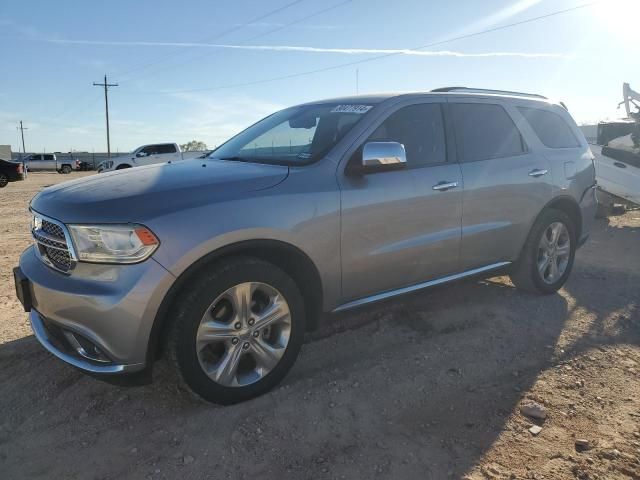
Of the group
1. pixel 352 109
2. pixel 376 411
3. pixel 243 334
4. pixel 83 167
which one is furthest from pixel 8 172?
pixel 83 167

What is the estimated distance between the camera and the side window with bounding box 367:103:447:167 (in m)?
3.41

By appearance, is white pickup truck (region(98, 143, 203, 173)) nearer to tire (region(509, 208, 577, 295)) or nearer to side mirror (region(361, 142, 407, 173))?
tire (region(509, 208, 577, 295))

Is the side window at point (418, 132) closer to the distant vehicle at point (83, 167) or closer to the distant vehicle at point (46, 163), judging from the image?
the distant vehicle at point (46, 163)

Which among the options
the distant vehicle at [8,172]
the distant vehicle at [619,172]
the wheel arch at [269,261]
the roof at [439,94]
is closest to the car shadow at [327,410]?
the wheel arch at [269,261]

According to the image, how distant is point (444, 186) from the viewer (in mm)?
3529

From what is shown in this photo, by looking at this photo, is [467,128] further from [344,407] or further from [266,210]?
[344,407]

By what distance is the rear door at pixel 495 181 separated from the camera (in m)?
3.79

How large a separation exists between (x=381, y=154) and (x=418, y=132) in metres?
0.74

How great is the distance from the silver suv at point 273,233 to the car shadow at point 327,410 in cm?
29

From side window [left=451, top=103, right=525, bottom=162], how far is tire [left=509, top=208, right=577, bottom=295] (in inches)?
30.2

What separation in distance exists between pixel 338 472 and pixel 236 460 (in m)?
0.51

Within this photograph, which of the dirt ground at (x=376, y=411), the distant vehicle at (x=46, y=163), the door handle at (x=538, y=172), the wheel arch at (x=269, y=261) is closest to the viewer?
the dirt ground at (x=376, y=411)

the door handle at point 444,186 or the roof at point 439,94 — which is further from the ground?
the roof at point 439,94

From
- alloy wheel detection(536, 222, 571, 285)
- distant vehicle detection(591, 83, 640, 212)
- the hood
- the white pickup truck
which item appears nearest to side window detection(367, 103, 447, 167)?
the hood
